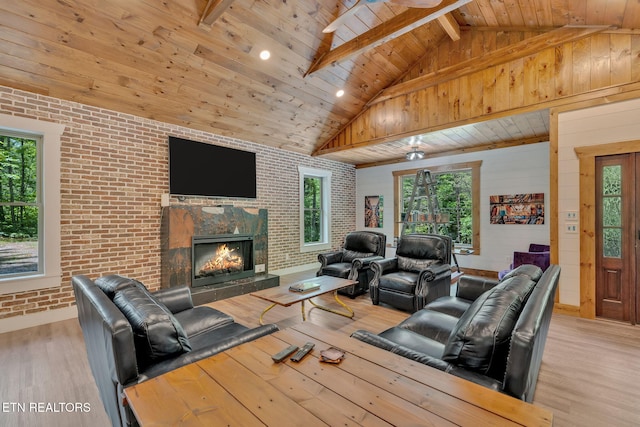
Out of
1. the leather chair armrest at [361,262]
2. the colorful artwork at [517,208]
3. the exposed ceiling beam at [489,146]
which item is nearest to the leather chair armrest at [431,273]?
the leather chair armrest at [361,262]

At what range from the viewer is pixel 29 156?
365 cm

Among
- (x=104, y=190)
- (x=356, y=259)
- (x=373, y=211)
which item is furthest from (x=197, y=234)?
(x=373, y=211)

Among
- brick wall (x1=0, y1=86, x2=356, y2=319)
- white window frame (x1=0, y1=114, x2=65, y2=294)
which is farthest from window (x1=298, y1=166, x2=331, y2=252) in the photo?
white window frame (x1=0, y1=114, x2=65, y2=294)

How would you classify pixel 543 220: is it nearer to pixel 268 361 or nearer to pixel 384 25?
pixel 384 25

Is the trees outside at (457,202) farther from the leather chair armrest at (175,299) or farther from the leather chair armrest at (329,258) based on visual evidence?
the leather chair armrest at (175,299)

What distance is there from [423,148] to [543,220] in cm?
260

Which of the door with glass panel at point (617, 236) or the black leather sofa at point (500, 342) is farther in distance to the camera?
the door with glass panel at point (617, 236)

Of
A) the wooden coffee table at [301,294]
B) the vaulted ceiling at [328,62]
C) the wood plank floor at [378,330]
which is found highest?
the vaulted ceiling at [328,62]

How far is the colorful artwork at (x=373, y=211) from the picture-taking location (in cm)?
788

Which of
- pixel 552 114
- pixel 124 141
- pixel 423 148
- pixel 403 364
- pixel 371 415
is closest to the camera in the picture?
pixel 371 415

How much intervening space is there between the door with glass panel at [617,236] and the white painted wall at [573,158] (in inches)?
8.8

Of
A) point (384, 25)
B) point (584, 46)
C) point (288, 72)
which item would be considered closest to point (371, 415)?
point (384, 25)

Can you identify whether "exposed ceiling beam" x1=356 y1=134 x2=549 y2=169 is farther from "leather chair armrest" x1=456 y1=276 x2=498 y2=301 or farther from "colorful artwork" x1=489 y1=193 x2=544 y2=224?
"leather chair armrest" x1=456 y1=276 x2=498 y2=301

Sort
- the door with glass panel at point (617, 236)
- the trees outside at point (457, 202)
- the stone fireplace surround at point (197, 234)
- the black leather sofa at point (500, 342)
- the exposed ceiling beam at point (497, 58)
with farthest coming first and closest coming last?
the trees outside at point (457, 202), the stone fireplace surround at point (197, 234), the exposed ceiling beam at point (497, 58), the door with glass panel at point (617, 236), the black leather sofa at point (500, 342)
